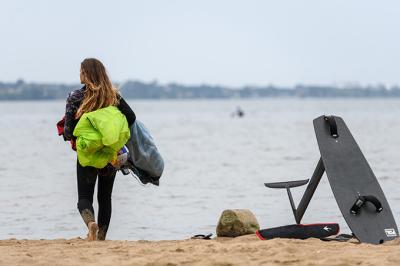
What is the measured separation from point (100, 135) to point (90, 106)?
30 centimetres

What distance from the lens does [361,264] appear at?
685 centimetres

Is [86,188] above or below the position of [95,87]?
below

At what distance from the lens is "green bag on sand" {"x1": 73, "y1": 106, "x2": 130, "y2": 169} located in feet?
27.0

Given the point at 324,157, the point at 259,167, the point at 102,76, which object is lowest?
the point at 259,167

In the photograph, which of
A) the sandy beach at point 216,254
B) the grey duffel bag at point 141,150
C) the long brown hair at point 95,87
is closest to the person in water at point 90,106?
the long brown hair at point 95,87

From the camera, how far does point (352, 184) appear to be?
9148mm

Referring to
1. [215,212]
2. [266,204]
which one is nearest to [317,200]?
[266,204]

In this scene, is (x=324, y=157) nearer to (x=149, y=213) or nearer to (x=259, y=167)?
(x=149, y=213)

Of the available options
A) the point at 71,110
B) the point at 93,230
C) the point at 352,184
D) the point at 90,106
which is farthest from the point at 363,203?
the point at 71,110

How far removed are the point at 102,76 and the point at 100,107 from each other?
285mm

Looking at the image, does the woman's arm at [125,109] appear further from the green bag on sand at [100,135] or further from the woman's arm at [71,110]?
the woman's arm at [71,110]

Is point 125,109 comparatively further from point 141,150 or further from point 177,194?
point 177,194

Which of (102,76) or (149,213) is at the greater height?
(102,76)

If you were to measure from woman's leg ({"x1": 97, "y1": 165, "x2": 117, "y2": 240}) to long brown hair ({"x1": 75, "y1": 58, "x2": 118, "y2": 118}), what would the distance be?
60cm
